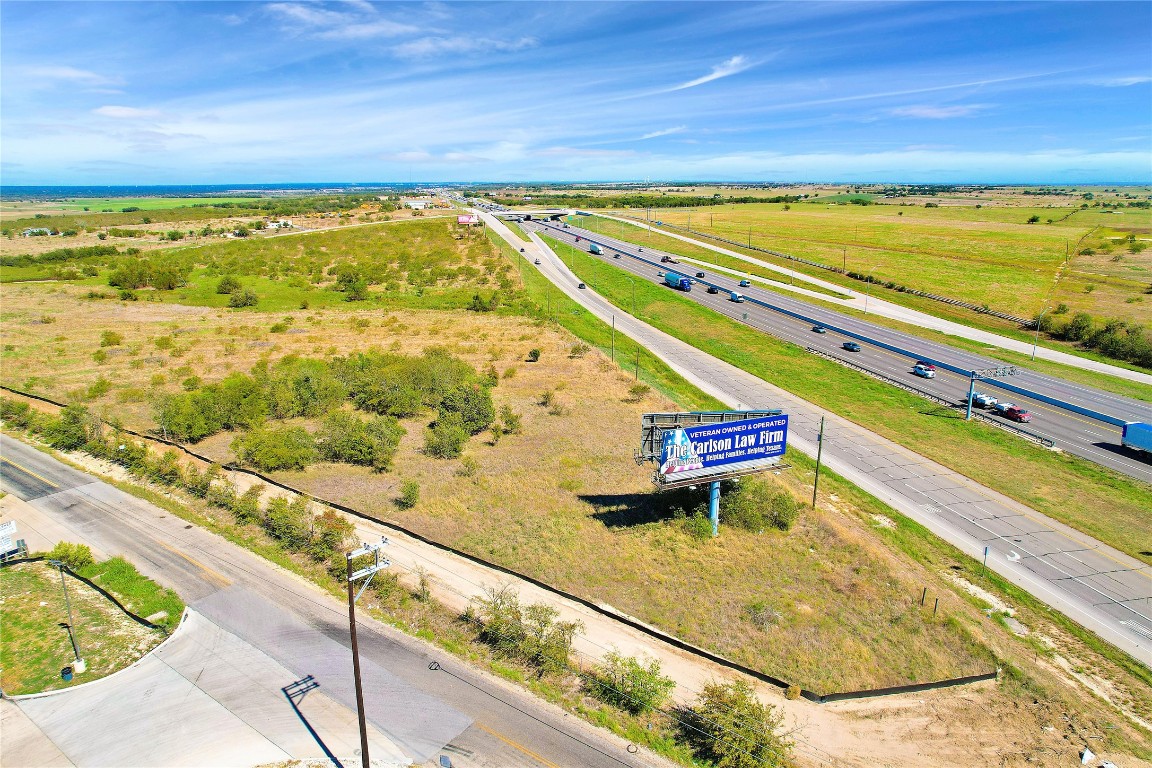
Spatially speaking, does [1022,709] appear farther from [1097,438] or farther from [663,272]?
[663,272]

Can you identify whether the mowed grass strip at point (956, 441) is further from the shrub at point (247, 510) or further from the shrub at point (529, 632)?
the shrub at point (247, 510)

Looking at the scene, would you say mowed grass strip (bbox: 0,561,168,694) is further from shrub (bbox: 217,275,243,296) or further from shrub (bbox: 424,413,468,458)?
shrub (bbox: 217,275,243,296)

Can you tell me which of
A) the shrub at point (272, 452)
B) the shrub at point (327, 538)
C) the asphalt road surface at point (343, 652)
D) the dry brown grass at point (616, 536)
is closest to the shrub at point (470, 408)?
the dry brown grass at point (616, 536)

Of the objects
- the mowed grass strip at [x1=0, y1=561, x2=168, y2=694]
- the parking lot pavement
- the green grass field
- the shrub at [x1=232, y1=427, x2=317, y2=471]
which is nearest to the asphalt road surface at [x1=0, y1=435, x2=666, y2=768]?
the parking lot pavement

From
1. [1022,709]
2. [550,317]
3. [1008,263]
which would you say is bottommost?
[1022,709]

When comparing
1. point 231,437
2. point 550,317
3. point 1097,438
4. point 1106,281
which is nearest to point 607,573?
point 231,437
